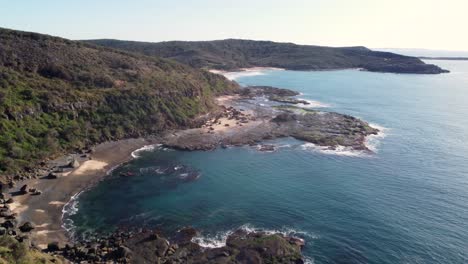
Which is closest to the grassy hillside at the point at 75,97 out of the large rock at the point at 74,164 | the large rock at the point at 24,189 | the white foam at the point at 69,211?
the large rock at the point at 74,164

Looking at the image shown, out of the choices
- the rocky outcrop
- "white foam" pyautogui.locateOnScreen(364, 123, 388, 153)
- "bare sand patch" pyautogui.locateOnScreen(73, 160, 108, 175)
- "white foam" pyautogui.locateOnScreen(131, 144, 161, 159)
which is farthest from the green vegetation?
"white foam" pyautogui.locateOnScreen(364, 123, 388, 153)

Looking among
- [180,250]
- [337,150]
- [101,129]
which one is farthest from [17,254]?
[337,150]

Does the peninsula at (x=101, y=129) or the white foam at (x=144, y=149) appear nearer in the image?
the peninsula at (x=101, y=129)

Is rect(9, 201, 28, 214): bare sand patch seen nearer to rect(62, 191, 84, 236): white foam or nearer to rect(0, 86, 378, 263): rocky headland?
rect(0, 86, 378, 263): rocky headland

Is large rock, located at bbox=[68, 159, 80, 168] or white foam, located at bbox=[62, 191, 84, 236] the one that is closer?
white foam, located at bbox=[62, 191, 84, 236]

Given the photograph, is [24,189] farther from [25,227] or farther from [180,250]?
[180,250]

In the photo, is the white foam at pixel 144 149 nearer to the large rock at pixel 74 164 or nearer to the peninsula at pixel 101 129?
the peninsula at pixel 101 129
